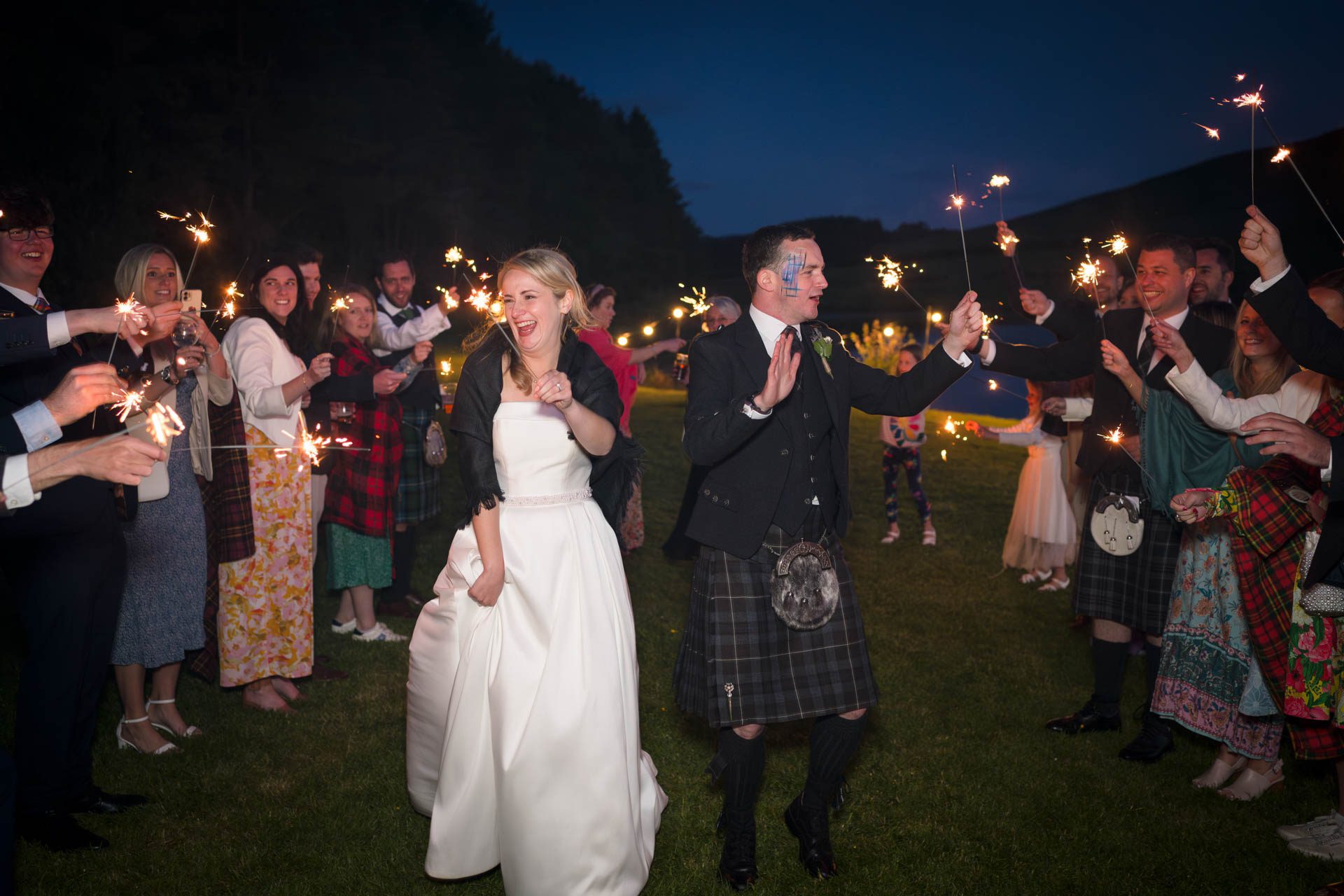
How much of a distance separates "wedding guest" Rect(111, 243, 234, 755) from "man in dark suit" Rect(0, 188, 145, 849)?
25.2 inches

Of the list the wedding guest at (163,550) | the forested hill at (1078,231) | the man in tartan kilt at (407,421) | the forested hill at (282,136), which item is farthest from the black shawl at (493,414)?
the forested hill at (1078,231)

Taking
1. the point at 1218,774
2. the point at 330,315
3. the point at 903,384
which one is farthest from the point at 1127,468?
the point at 330,315

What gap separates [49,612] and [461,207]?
28.7 m

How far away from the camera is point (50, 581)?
3.96m

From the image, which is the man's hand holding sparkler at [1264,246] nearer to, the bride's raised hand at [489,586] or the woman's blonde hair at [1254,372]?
the woman's blonde hair at [1254,372]

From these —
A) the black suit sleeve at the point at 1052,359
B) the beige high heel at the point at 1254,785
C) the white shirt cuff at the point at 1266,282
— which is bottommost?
the beige high heel at the point at 1254,785

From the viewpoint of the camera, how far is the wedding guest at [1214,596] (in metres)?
4.67

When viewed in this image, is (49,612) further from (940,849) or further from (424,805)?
(940,849)

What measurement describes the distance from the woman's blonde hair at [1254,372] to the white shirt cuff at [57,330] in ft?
16.5

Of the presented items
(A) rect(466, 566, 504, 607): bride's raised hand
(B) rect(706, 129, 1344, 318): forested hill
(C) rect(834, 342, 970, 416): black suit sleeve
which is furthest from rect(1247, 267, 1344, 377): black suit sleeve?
(B) rect(706, 129, 1344, 318): forested hill

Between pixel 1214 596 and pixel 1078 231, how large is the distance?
39.0 metres

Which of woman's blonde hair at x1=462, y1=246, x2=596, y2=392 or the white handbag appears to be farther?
the white handbag

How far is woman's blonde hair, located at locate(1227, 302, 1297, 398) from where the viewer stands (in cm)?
465

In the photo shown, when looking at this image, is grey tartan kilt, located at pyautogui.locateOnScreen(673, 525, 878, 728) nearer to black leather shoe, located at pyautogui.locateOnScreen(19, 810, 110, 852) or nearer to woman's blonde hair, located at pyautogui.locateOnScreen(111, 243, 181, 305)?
black leather shoe, located at pyautogui.locateOnScreen(19, 810, 110, 852)
